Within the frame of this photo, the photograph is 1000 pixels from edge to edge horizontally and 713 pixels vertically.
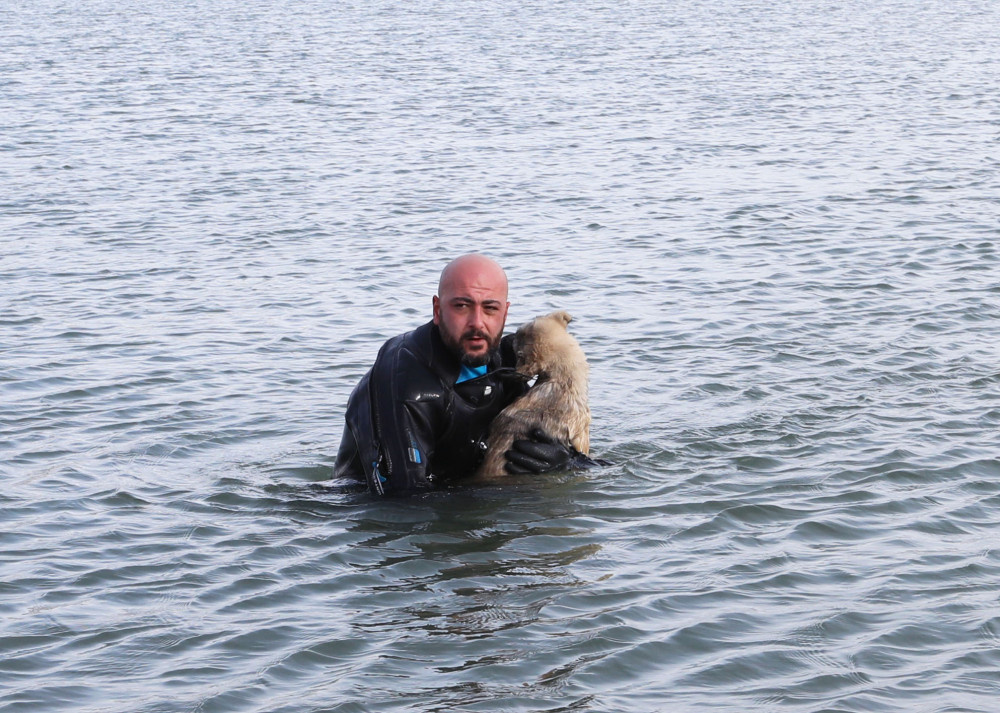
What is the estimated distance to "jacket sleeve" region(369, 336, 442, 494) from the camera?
311 inches

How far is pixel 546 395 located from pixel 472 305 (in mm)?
758

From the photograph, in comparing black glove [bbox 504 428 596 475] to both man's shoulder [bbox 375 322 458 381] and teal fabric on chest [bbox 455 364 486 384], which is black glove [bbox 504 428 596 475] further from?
man's shoulder [bbox 375 322 458 381]

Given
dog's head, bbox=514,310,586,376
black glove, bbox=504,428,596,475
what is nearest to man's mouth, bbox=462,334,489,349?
dog's head, bbox=514,310,586,376

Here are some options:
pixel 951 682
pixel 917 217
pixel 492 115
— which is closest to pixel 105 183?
pixel 492 115

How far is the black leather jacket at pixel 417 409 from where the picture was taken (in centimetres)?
792

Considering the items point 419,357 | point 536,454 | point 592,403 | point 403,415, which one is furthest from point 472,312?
point 592,403

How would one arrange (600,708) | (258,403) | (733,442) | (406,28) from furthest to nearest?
(406,28) < (258,403) < (733,442) < (600,708)

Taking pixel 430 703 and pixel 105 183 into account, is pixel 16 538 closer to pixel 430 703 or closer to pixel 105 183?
pixel 430 703

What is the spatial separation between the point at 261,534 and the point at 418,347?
4.84 feet

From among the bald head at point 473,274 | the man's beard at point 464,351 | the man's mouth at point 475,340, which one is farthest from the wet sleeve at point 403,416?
the bald head at point 473,274

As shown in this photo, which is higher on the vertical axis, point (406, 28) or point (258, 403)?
point (406, 28)

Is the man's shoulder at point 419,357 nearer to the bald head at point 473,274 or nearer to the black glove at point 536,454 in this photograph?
the bald head at point 473,274

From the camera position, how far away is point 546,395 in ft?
26.7

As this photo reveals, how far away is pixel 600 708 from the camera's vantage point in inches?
231
